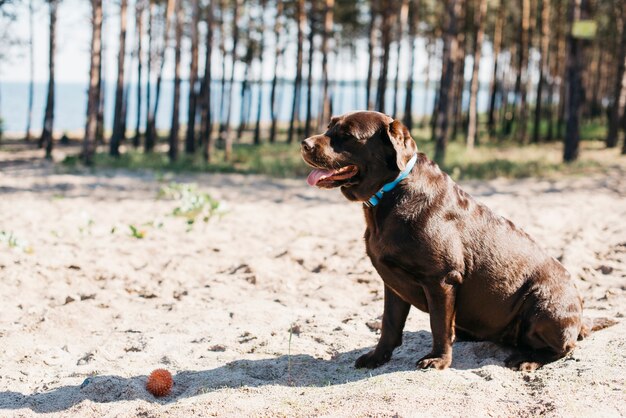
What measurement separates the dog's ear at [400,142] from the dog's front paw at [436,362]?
1305mm

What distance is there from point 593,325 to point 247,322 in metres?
2.83

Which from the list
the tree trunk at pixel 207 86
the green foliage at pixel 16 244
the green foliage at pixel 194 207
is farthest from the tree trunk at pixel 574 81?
the green foliage at pixel 16 244

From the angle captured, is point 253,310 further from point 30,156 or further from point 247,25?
point 247,25

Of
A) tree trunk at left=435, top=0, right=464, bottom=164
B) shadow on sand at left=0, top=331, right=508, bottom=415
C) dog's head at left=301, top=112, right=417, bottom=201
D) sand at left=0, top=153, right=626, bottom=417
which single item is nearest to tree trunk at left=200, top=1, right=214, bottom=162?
tree trunk at left=435, top=0, right=464, bottom=164

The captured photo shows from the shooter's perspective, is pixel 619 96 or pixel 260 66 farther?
pixel 260 66

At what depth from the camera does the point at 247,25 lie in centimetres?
4138

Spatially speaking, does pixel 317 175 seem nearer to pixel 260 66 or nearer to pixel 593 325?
pixel 593 325

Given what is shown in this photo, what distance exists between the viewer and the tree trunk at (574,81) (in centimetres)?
1947

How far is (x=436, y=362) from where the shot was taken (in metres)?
4.45

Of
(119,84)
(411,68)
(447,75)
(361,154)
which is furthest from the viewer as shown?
(411,68)

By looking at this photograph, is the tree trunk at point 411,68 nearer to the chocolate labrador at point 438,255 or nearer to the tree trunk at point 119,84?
the tree trunk at point 119,84

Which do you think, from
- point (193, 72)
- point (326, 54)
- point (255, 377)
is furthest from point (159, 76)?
point (255, 377)

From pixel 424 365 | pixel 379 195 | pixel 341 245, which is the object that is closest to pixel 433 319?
pixel 424 365

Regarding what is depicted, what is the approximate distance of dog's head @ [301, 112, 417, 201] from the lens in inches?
165
